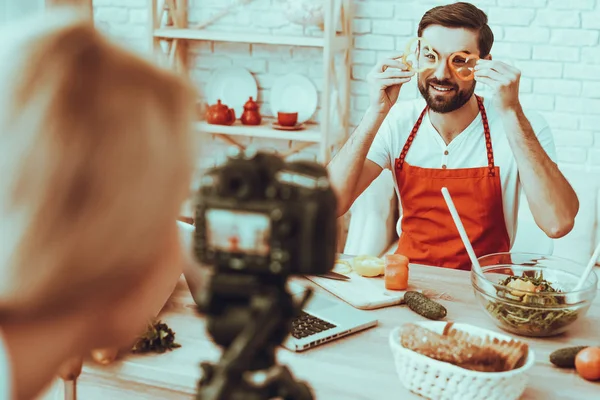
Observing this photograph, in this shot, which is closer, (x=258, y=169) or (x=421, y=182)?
(x=258, y=169)

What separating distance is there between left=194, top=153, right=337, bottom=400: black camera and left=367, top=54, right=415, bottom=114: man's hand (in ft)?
6.31

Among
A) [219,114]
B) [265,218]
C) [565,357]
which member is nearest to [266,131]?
[219,114]

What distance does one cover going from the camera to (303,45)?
368cm

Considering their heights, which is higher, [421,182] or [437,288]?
[421,182]

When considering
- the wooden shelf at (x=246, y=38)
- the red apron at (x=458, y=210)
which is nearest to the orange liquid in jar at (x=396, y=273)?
the red apron at (x=458, y=210)

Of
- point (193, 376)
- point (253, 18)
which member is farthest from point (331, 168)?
point (253, 18)

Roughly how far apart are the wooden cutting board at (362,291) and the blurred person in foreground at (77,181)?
1.17 metres

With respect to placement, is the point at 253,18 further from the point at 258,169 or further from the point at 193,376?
the point at 258,169

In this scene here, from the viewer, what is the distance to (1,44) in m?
0.64

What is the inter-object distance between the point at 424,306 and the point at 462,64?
113 cm

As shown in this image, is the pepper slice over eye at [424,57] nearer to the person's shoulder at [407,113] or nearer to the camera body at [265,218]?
the person's shoulder at [407,113]

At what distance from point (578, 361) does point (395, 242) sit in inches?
75.8

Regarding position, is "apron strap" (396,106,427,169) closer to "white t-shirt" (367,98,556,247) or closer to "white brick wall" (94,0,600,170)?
"white t-shirt" (367,98,556,247)

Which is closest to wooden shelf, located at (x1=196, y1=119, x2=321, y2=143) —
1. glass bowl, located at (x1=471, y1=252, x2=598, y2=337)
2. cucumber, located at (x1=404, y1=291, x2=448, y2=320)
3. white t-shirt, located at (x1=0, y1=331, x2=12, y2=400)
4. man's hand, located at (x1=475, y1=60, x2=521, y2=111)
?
man's hand, located at (x1=475, y1=60, x2=521, y2=111)
